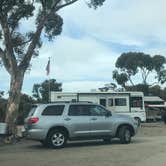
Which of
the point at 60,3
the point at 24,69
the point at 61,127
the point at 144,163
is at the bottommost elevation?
the point at 144,163

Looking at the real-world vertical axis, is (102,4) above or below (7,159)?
above

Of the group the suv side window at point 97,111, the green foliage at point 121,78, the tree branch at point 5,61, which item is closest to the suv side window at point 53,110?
the suv side window at point 97,111

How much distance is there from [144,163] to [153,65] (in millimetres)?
70516

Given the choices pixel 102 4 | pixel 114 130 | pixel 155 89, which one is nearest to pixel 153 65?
pixel 155 89

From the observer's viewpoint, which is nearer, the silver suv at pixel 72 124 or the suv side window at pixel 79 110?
the silver suv at pixel 72 124

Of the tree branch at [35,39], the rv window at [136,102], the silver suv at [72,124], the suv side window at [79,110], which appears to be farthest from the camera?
the rv window at [136,102]

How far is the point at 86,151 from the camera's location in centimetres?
1844

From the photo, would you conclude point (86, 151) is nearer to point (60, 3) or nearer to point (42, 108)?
point (42, 108)

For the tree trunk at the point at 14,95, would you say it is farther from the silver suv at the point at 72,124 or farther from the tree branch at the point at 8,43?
the silver suv at the point at 72,124

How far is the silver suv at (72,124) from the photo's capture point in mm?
19922

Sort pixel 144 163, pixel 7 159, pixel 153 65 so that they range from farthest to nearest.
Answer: pixel 153 65, pixel 7 159, pixel 144 163

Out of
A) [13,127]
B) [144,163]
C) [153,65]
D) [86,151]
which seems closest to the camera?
[144,163]

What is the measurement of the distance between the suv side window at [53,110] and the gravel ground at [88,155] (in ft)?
4.46

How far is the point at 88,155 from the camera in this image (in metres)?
17.0
